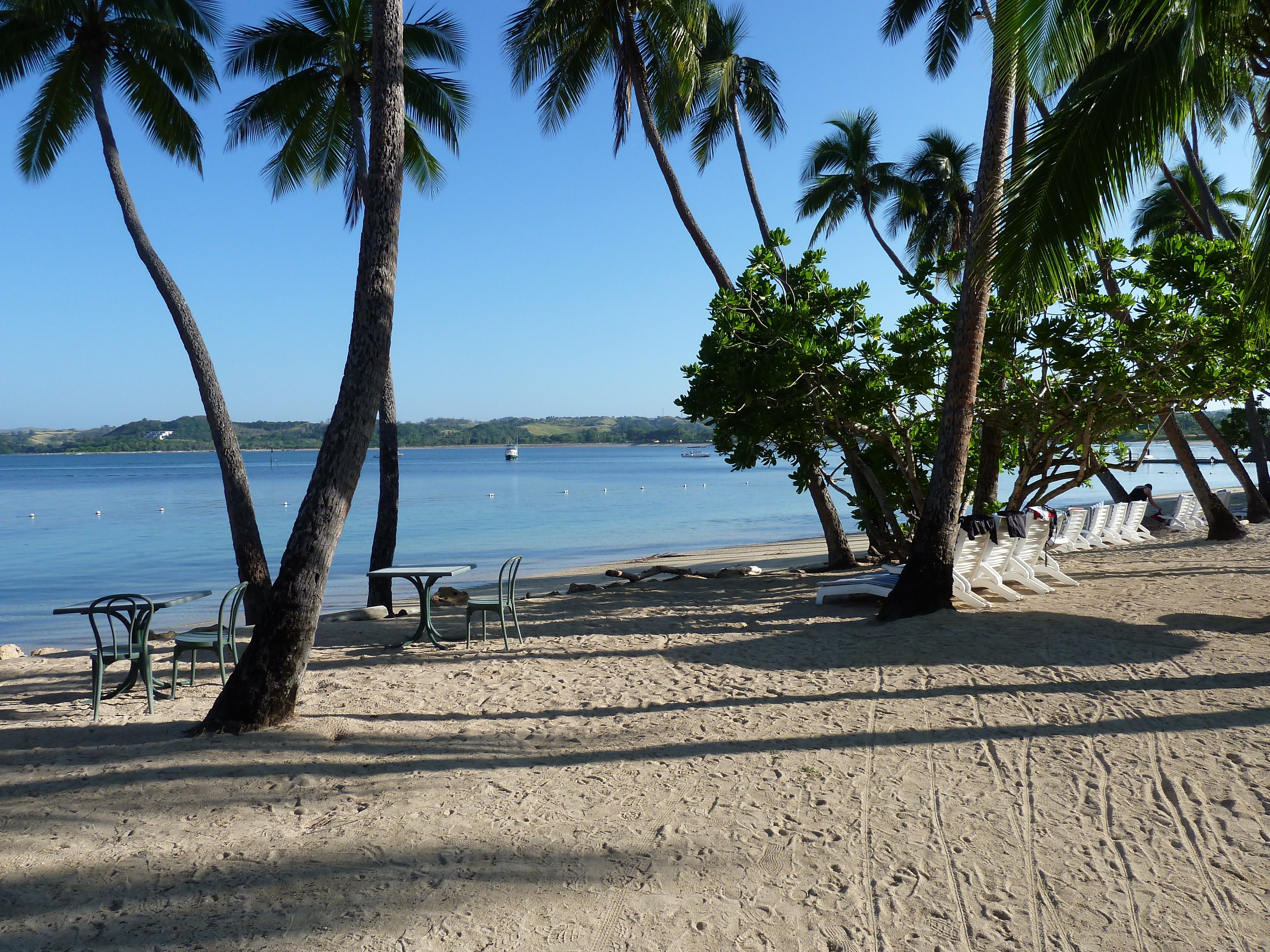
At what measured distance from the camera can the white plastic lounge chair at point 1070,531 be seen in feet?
43.6

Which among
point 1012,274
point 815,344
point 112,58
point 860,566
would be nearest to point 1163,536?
point 860,566

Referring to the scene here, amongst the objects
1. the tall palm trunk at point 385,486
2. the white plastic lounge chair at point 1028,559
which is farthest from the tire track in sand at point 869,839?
the tall palm trunk at point 385,486

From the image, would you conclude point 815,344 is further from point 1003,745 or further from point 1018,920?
point 1018,920

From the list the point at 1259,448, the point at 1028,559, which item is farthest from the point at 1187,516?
the point at 1028,559

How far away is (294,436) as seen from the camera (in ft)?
497

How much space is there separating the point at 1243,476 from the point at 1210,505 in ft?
13.8

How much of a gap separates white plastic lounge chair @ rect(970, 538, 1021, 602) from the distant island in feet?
422

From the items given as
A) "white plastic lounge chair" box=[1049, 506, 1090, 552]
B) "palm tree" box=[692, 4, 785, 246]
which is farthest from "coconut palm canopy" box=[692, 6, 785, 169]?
"white plastic lounge chair" box=[1049, 506, 1090, 552]

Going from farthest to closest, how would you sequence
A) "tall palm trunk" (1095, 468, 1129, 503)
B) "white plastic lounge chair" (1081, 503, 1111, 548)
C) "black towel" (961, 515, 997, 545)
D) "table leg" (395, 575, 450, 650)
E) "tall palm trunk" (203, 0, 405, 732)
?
"tall palm trunk" (1095, 468, 1129, 503)
"white plastic lounge chair" (1081, 503, 1111, 548)
"black towel" (961, 515, 997, 545)
"table leg" (395, 575, 450, 650)
"tall palm trunk" (203, 0, 405, 732)

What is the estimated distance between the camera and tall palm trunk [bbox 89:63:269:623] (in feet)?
26.8

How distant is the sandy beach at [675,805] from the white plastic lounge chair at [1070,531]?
6.86 m

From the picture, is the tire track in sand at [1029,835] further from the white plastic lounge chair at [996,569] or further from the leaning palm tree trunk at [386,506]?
the leaning palm tree trunk at [386,506]

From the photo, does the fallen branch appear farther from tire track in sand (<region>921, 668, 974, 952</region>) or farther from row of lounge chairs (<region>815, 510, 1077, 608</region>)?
tire track in sand (<region>921, 668, 974, 952</region>)

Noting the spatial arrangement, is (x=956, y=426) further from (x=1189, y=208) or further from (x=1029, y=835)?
(x=1189, y=208)
